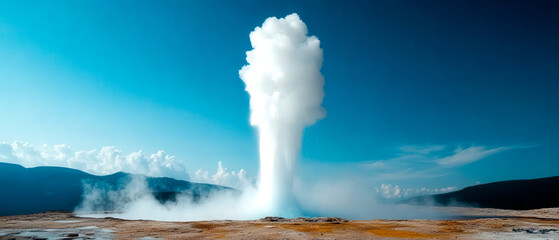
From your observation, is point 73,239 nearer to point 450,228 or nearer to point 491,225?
point 450,228

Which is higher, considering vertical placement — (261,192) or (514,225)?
(261,192)

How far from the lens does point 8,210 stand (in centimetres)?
18812

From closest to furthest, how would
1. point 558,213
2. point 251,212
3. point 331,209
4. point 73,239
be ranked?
point 73,239
point 251,212
point 558,213
point 331,209

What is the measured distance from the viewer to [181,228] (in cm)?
4028

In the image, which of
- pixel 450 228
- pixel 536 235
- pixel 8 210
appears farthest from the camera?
pixel 8 210

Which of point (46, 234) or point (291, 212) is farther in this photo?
point (291, 212)

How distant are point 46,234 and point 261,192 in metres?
46.4

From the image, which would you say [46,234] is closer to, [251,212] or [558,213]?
[251,212]

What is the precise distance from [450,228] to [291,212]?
38835 millimetres

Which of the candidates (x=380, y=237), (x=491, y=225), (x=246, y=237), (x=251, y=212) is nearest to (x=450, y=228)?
(x=491, y=225)

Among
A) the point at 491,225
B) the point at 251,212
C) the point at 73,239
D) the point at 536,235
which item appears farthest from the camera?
the point at 251,212

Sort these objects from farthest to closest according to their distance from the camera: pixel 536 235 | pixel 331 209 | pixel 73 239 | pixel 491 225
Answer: pixel 331 209, pixel 491 225, pixel 536 235, pixel 73 239

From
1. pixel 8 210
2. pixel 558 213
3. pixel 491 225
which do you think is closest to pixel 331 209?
pixel 491 225

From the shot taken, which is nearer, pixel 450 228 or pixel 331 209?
pixel 450 228
